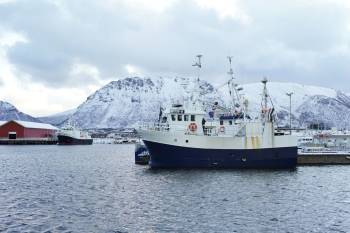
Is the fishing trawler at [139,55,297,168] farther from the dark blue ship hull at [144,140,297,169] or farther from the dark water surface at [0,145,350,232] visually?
the dark water surface at [0,145,350,232]

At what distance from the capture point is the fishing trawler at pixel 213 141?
2148 inches

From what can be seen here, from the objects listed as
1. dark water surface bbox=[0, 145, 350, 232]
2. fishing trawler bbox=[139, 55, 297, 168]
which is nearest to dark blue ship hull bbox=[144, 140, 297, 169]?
fishing trawler bbox=[139, 55, 297, 168]

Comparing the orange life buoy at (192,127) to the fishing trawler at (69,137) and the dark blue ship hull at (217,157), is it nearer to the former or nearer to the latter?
the dark blue ship hull at (217,157)

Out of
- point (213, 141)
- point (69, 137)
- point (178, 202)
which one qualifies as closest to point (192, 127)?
point (213, 141)

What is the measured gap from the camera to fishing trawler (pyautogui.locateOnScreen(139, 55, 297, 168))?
5456cm

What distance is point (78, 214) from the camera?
29.5m

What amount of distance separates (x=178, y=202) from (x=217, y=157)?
22.1 metres

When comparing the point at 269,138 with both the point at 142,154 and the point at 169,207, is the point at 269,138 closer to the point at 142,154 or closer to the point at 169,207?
the point at 142,154

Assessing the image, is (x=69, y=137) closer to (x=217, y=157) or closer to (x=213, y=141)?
(x=217, y=157)

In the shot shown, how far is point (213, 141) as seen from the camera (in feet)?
179

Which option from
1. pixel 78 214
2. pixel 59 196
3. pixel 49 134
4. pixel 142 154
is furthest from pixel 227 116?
pixel 49 134

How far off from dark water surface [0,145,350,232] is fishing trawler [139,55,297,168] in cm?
301

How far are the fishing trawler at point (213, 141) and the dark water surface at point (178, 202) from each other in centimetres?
301

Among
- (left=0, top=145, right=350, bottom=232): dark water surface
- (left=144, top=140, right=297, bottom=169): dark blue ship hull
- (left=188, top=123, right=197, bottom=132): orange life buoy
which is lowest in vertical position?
(left=0, top=145, right=350, bottom=232): dark water surface
